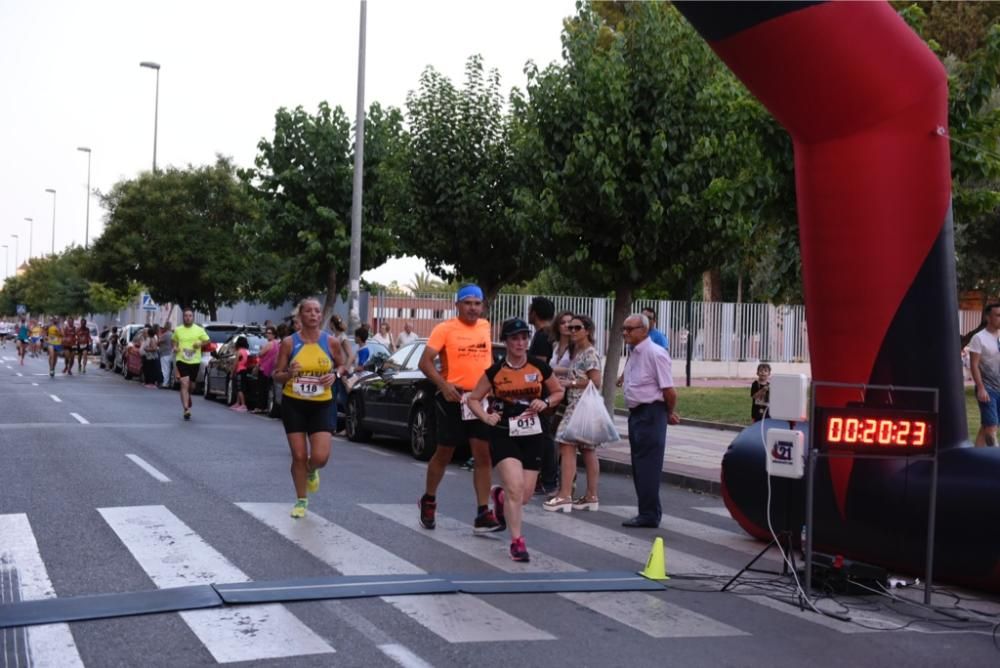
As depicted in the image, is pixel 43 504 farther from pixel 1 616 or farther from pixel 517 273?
pixel 517 273

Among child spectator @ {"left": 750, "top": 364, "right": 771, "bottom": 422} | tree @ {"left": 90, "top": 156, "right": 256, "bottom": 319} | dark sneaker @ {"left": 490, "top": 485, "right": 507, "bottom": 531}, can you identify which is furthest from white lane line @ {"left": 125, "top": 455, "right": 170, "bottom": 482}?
tree @ {"left": 90, "top": 156, "right": 256, "bottom": 319}

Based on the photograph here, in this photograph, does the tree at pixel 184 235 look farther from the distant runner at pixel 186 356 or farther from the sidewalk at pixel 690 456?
the sidewalk at pixel 690 456

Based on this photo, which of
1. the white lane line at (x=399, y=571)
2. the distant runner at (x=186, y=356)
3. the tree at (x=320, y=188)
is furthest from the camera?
the tree at (x=320, y=188)

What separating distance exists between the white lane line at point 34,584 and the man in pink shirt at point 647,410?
475cm

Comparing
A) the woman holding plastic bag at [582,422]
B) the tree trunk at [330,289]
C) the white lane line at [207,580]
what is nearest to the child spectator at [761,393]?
the woman holding plastic bag at [582,422]

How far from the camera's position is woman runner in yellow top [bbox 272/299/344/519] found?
9.77 metres

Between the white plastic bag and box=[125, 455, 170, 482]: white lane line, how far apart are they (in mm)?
4113

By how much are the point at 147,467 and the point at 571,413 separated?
15.7 ft

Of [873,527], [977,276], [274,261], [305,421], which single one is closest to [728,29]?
[873,527]

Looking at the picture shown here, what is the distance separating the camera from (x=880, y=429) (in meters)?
7.58

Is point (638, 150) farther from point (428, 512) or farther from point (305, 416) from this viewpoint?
point (428, 512)

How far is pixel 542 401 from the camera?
8742mm

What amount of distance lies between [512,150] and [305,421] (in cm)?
1535

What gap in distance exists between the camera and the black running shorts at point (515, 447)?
28.2ft
